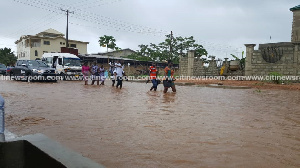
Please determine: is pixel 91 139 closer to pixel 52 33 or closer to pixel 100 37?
pixel 100 37

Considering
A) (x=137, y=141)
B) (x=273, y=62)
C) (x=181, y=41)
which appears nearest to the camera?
(x=137, y=141)

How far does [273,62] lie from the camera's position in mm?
19078

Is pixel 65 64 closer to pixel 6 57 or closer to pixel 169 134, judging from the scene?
pixel 169 134

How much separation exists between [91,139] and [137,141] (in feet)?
2.49

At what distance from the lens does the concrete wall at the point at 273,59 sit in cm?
1814

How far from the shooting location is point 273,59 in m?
19.1

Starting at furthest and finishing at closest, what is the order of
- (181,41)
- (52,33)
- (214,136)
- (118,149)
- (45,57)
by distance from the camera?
(52,33) → (181,41) → (45,57) → (214,136) → (118,149)

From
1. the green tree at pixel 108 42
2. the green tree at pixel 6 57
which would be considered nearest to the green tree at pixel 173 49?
the green tree at pixel 108 42

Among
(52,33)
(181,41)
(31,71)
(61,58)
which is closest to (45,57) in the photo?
(61,58)

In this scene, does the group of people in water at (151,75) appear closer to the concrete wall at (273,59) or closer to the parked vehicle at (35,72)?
the parked vehicle at (35,72)

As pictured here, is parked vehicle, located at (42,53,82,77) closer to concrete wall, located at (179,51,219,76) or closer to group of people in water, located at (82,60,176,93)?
group of people in water, located at (82,60,176,93)

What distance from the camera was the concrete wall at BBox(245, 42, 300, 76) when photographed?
59.5 ft


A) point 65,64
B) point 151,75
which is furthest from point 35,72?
point 151,75

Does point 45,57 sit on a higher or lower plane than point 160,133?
higher
